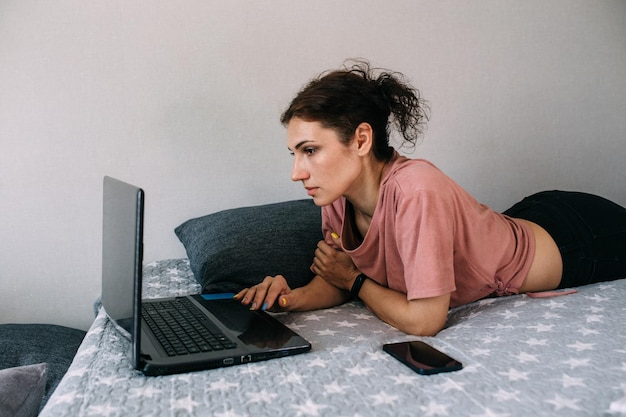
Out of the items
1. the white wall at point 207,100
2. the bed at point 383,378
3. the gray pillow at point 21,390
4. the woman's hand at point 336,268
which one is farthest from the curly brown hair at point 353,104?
the gray pillow at point 21,390

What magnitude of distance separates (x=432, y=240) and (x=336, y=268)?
340 millimetres

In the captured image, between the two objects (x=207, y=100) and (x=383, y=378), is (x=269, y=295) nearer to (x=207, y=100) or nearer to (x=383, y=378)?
(x=383, y=378)

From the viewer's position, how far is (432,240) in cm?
117

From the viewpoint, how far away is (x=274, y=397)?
87 cm

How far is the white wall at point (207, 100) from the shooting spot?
1.76m

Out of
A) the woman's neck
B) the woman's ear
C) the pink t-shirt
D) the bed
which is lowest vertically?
the bed

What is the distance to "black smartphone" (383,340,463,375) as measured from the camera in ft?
3.13

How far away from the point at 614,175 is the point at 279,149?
1.36 meters

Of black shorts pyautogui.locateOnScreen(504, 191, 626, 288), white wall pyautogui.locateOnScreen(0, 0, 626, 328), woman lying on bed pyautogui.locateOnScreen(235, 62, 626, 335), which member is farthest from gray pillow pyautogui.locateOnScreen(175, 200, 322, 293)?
black shorts pyautogui.locateOnScreen(504, 191, 626, 288)

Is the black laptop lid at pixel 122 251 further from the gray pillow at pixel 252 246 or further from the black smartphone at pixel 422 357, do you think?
the black smartphone at pixel 422 357

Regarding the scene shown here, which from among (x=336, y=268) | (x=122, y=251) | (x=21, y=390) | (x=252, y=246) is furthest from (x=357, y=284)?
(x=21, y=390)

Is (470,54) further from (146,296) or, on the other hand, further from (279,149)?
(146,296)

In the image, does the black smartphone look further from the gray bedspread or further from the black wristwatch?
the black wristwatch

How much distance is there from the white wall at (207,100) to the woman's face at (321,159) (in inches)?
25.0
